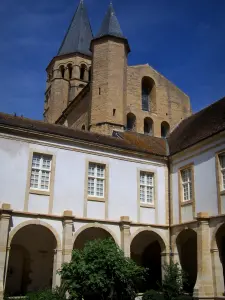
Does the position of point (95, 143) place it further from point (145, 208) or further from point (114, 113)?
point (114, 113)

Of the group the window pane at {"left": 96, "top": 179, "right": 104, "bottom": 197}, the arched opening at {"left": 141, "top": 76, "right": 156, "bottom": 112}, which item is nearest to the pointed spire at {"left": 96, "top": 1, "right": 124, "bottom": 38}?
the arched opening at {"left": 141, "top": 76, "right": 156, "bottom": 112}

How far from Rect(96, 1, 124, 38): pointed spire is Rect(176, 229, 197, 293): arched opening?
14193mm

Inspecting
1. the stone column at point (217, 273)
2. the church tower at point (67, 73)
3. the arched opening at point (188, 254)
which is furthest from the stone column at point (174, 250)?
the church tower at point (67, 73)

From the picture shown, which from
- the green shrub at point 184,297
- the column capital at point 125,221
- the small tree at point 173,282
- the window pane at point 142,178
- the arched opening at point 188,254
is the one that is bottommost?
the green shrub at point 184,297

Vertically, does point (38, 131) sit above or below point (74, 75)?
below

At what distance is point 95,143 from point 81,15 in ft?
102

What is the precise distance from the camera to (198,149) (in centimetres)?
1702

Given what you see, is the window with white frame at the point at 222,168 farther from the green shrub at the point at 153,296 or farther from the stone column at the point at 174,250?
the green shrub at the point at 153,296

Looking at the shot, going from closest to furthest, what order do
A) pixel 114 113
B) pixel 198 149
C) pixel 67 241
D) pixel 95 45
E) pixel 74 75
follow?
pixel 67 241
pixel 198 149
pixel 114 113
pixel 95 45
pixel 74 75

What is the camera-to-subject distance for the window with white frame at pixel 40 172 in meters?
15.7

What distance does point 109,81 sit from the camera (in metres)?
24.1

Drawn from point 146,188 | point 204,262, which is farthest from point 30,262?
point 204,262

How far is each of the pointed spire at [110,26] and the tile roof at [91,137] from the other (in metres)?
8.23

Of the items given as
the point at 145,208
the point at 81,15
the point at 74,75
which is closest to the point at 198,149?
the point at 145,208
